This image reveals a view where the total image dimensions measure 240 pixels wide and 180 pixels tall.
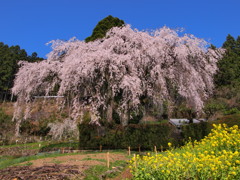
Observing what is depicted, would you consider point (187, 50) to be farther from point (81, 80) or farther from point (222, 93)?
point (222, 93)

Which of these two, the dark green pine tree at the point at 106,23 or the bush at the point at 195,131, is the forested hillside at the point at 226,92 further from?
the dark green pine tree at the point at 106,23

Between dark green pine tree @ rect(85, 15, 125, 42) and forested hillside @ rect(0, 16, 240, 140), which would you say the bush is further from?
dark green pine tree @ rect(85, 15, 125, 42)

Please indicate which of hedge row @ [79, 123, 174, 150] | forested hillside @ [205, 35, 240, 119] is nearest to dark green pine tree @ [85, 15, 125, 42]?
forested hillside @ [205, 35, 240, 119]

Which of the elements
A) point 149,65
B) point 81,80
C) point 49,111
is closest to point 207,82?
point 149,65

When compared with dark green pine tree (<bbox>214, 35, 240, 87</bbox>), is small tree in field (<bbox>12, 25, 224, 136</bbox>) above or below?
below

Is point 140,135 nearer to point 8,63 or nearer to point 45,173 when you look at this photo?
point 45,173

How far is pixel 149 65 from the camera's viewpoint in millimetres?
14664

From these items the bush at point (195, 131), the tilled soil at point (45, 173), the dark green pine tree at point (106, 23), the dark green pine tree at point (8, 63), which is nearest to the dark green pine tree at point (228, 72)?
the dark green pine tree at point (106, 23)

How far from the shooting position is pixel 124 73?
1381 centimetres

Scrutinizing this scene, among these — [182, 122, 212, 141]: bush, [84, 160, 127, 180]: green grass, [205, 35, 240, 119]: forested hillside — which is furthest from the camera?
[205, 35, 240, 119]: forested hillside

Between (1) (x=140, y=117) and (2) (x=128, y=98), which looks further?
(1) (x=140, y=117)

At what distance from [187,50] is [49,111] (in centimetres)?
2345

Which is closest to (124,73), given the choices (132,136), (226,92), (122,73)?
(122,73)

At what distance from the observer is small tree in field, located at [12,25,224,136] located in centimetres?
1366
